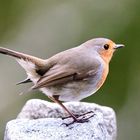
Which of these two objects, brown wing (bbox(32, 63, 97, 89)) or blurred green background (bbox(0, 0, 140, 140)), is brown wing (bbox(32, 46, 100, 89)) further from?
blurred green background (bbox(0, 0, 140, 140))

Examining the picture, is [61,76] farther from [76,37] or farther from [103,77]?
[76,37]

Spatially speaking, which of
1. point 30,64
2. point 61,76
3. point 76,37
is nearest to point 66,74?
point 61,76

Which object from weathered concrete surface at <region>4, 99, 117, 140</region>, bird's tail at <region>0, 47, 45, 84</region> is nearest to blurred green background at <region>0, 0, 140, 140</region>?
weathered concrete surface at <region>4, 99, 117, 140</region>

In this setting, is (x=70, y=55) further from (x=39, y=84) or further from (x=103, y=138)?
(x=103, y=138)

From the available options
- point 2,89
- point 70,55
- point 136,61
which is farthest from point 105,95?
point 70,55

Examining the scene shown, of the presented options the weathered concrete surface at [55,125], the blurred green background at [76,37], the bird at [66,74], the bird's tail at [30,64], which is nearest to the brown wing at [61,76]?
the bird at [66,74]

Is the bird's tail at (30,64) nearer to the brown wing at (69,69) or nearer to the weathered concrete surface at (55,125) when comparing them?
the brown wing at (69,69)
